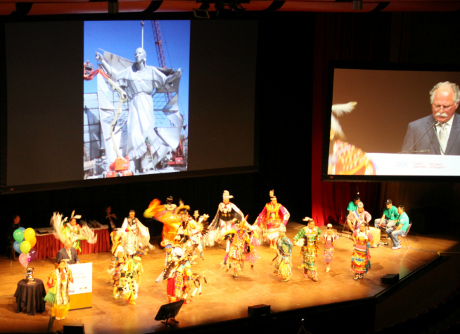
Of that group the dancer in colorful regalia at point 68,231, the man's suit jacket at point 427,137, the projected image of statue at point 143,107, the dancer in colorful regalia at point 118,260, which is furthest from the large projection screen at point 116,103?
the man's suit jacket at point 427,137

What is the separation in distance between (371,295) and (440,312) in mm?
2209

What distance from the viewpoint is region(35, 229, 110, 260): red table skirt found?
1234 centimetres

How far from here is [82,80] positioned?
11922 millimetres

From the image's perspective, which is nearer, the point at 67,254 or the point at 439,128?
the point at 67,254

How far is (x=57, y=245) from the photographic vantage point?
12.5 meters

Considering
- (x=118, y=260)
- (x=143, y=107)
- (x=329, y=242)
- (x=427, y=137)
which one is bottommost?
(x=118, y=260)

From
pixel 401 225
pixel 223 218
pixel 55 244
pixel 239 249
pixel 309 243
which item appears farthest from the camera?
pixel 401 225

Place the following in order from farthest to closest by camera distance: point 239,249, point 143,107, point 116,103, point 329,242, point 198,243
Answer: point 143,107
point 116,103
point 329,242
point 239,249
point 198,243

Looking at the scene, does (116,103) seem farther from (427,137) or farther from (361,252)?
(427,137)

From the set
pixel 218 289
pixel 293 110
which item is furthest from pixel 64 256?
pixel 293 110

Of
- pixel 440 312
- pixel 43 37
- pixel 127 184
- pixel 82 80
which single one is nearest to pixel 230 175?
pixel 127 184

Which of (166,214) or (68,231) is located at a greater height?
(166,214)

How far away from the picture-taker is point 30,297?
10.0m

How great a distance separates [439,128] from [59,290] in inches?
344
